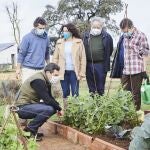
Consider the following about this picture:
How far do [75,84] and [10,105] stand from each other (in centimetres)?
507

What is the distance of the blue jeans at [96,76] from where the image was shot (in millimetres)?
9031

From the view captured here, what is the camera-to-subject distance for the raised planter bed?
253 inches

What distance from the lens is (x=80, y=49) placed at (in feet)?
28.8

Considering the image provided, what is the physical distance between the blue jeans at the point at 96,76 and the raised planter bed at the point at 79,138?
4.02 ft

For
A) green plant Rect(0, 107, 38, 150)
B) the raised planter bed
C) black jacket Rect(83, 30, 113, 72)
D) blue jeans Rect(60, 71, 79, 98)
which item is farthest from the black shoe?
green plant Rect(0, 107, 38, 150)

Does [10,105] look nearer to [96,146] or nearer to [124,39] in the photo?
[96,146]

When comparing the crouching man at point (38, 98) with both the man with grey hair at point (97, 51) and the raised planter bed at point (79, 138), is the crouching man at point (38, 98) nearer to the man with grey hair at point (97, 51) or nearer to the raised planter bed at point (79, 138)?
the raised planter bed at point (79, 138)

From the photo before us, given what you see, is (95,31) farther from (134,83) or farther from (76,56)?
(134,83)

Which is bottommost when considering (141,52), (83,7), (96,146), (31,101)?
(96,146)

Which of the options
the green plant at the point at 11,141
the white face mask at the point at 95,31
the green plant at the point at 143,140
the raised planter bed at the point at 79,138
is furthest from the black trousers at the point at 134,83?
the green plant at the point at 143,140

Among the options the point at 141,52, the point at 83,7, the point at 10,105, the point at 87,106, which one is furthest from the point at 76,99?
the point at 83,7

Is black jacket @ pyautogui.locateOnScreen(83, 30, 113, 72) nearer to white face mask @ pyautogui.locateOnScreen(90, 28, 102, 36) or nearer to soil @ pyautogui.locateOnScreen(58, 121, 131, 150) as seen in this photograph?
white face mask @ pyautogui.locateOnScreen(90, 28, 102, 36)

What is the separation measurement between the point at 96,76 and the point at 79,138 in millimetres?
2097

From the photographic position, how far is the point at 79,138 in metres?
7.21
